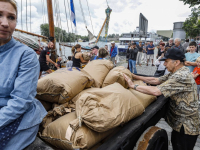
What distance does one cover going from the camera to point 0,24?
848 mm

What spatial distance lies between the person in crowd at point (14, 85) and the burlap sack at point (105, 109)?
1.16 ft

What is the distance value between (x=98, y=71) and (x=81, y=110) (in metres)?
1.34

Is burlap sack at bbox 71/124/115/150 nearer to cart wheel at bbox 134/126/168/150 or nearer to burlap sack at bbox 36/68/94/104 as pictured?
cart wheel at bbox 134/126/168/150

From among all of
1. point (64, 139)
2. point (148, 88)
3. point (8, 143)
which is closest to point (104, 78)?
point (148, 88)

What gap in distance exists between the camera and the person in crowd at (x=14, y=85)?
85 cm

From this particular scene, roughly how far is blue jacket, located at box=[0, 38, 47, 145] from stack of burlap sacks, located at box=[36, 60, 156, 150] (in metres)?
0.32

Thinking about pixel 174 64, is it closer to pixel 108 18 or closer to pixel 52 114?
pixel 52 114

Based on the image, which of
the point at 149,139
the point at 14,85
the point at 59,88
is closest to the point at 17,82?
the point at 14,85

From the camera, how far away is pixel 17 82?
873mm

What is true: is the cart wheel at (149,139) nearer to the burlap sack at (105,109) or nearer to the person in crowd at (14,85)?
the burlap sack at (105,109)

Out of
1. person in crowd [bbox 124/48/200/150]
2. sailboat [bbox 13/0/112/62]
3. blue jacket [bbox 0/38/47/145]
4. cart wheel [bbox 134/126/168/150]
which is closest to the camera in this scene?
blue jacket [bbox 0/38/47/145]

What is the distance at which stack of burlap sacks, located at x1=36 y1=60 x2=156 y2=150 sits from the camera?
1.09 meters

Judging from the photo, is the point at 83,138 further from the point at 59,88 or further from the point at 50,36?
the point at 50,36

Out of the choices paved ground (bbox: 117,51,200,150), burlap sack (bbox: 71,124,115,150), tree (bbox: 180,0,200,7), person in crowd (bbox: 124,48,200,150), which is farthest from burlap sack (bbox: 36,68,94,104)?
tree (bbox: 180,0,200,7)
